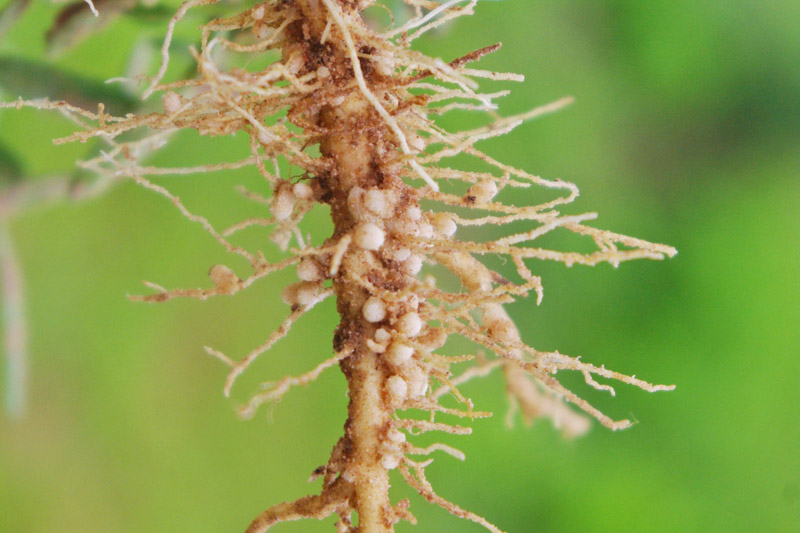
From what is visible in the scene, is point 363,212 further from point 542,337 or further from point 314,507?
point 542,337

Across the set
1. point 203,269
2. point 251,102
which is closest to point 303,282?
point 251,102

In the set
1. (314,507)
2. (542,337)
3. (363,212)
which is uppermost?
(542,337)

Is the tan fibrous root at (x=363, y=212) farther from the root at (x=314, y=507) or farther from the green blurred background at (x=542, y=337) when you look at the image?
the green blurred background at (x=542, y=337)

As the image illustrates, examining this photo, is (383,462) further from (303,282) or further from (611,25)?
(611,25)

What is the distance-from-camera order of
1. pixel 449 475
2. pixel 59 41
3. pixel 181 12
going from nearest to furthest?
pixel 181 12 < pixel 59 41 < pixel 449 475

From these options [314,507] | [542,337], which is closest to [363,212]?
[314,507]

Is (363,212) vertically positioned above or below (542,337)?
below

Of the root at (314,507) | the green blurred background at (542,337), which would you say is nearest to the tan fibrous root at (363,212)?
the root at (314,507)

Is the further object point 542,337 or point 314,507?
point 542,337
